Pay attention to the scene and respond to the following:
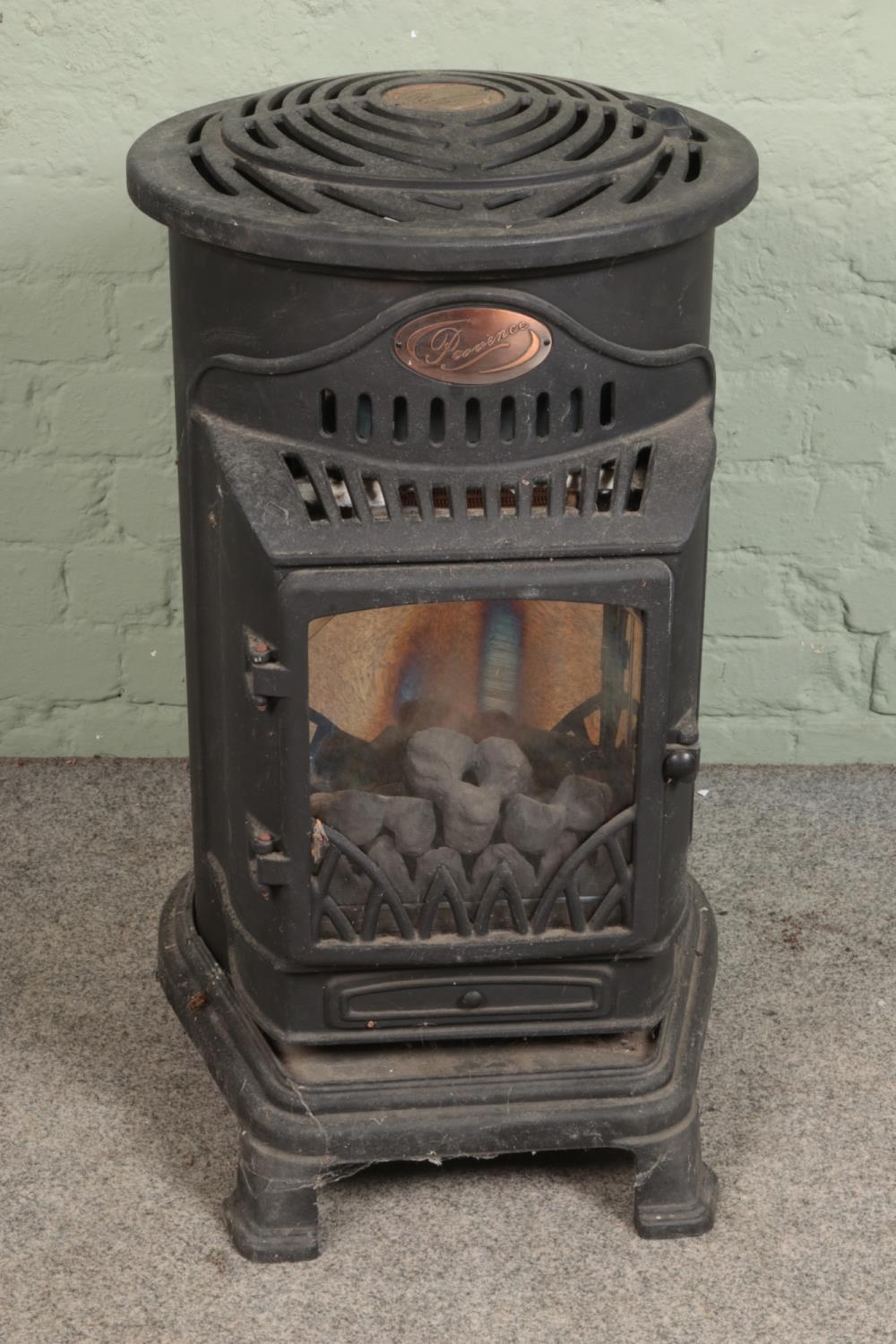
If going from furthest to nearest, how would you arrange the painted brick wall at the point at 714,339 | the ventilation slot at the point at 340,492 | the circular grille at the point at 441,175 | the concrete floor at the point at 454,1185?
the painted brick wall at the point at 714,339
the concrete floor at the point at 454,1185
the ventilation slot at the point at 340,492
the circular grille at the point at 441,175

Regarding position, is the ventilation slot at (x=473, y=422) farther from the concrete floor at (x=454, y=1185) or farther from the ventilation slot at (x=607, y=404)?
the concrete floor at (x=454, y=1185)

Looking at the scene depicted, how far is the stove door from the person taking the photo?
1.71 meters

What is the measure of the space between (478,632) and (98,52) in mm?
1017

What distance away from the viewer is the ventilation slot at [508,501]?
5.29ft

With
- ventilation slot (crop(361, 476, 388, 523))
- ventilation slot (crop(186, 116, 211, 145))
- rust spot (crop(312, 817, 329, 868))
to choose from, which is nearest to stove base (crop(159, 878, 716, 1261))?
rust spot (crop(312, 817, 329, 868))

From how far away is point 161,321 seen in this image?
2365 millimetres

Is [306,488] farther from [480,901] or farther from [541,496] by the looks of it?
[480,901]

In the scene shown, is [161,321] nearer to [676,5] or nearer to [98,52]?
[98,52]

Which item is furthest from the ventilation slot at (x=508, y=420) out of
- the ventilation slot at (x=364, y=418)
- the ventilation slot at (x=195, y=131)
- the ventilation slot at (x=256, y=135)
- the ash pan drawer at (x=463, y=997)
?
the ash pan drawer at (x=463, y=997)

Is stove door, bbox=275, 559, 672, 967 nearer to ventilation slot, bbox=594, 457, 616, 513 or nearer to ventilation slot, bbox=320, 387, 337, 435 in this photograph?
ventilation slot, bbox=594, 457, 616, 513

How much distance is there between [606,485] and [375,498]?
221mm

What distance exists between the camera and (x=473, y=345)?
1.56 meters

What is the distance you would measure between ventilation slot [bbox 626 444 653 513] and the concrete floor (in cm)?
76

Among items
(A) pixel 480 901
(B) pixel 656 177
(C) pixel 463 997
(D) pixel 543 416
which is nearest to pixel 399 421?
(D) pixel 543 416
